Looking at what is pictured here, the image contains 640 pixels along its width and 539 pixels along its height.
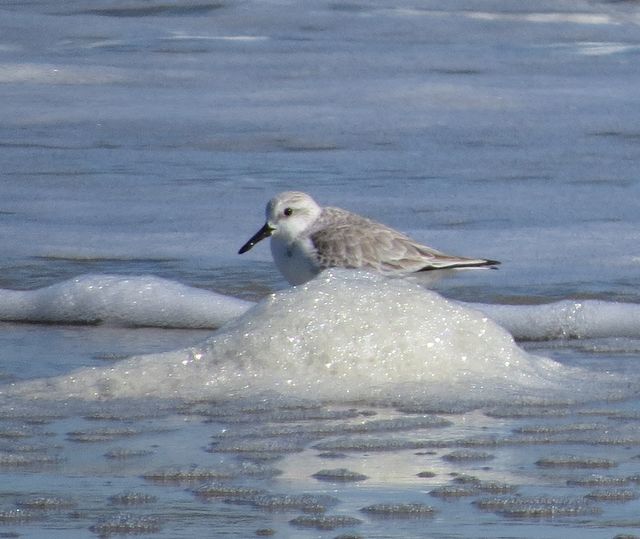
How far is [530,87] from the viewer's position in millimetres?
11406

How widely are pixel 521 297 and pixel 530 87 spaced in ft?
18.7

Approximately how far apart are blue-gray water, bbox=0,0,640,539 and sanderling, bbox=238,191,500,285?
22 cm

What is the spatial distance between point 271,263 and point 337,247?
0.92 meters

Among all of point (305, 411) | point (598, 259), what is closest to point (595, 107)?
point (598, 259)

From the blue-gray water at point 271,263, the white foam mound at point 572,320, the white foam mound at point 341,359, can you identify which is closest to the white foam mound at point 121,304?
the blue-gray water at point 271,263

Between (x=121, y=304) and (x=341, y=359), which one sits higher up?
(x=341, y=359)

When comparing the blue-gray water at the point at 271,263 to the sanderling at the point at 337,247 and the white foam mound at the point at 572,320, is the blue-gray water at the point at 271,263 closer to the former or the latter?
the white foam mound at the point at 572,320

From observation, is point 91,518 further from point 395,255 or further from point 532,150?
point 532,150

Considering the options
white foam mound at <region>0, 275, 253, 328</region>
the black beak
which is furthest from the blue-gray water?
the black beak

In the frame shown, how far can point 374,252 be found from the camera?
593 centimetres

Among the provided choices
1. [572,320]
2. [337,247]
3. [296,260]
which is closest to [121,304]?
[296,260]

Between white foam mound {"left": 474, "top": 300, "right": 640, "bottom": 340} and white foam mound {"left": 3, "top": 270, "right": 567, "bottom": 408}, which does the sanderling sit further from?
white foam mound {"left": 3, "top": 270, "right": 567, "bottom": 408}

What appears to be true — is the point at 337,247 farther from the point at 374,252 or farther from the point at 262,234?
the point at 262,234

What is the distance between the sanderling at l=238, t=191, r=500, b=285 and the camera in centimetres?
588
